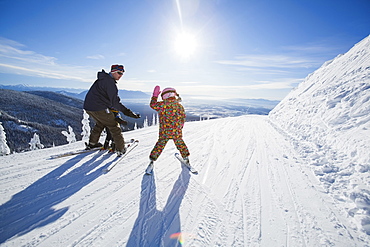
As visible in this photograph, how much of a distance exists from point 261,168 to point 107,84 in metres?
3.90

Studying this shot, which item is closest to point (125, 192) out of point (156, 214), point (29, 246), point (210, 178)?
point (156, 214)

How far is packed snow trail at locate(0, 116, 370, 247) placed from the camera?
1.74 m

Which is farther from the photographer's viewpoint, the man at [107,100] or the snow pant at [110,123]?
the snow pant at [110,123]

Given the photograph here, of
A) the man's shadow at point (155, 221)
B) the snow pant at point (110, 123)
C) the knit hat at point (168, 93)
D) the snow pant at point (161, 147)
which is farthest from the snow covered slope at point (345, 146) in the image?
the snow pant at point (110, 123)

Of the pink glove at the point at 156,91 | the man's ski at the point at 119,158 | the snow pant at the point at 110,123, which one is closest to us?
the man's ski at the point at 119,158

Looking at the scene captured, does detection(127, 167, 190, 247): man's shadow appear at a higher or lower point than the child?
lower

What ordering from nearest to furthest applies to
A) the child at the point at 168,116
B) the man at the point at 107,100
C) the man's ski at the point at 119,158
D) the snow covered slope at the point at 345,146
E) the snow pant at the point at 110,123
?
the snow covered slope at the point at 345,146 < the man's ski at the point at 119,158 < the child at the point at 168,116 < the man at the point at 107,100 < the snow pant at the point at 110,123

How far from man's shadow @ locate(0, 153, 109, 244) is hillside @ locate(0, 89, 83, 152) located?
92831mm

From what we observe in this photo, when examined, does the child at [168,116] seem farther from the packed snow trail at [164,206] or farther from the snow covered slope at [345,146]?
the snow covered slope at [345,146]

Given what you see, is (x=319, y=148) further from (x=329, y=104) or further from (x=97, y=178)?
(x=97, y=178)

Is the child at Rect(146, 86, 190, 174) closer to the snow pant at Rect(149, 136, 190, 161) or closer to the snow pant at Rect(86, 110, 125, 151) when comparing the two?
the snow pant at Rect(149, 136, 190, 161)

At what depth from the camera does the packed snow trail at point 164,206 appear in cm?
174

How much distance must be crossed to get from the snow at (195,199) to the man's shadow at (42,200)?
11mm

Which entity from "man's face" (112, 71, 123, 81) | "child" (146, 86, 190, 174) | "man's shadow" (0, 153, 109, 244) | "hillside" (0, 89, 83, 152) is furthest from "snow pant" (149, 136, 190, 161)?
"hillside" (0, 89, 83, 152)
